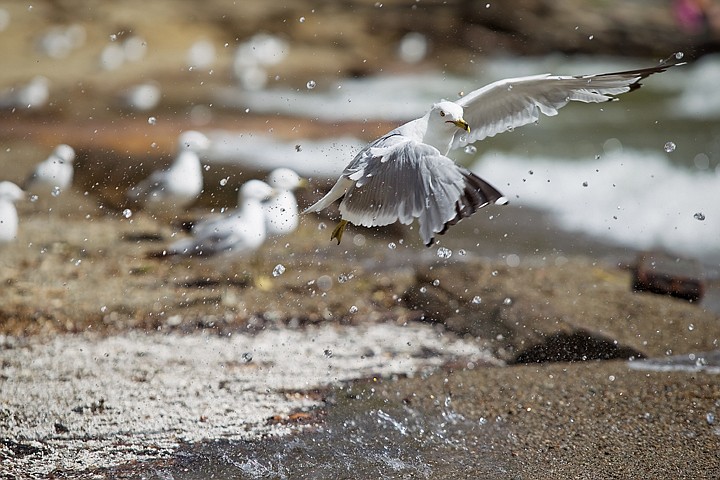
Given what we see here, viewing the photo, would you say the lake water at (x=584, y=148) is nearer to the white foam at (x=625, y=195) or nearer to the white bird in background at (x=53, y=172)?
the white foam at (x=625, y=195)

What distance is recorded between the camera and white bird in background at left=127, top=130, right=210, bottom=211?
5422mm

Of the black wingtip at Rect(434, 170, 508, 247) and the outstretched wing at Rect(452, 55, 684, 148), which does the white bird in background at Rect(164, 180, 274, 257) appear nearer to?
the outstretched wing at Rect(452, 55, 684, 148)

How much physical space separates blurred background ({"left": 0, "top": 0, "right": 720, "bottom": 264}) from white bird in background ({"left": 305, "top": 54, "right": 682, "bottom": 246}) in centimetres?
226

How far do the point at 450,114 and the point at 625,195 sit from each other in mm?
4530

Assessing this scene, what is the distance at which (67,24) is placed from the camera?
13398 millimetres

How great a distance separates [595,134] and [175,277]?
6.49 metres

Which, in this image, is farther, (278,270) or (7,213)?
(278,270)

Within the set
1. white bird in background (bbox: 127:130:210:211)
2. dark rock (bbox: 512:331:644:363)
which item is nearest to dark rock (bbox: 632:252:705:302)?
dark rock (bbox: 512:331:644:363)

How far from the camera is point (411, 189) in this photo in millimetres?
3152

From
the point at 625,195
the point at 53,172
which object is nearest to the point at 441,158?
the point at 53,172

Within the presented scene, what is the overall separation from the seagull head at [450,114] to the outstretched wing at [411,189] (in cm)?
21

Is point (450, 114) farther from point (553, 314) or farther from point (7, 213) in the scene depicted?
point (7, 213)

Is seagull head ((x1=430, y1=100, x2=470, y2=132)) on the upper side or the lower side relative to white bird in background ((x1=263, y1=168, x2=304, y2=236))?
upper

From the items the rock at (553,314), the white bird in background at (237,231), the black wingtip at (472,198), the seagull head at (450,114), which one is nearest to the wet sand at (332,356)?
the rock at (553,314)
